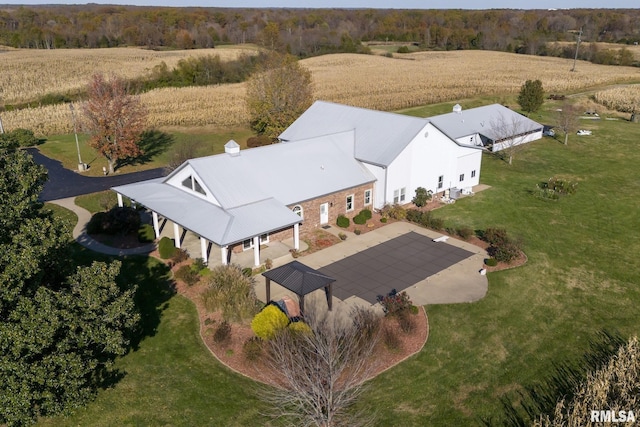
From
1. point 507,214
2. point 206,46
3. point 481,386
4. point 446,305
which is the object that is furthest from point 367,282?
point 206,46

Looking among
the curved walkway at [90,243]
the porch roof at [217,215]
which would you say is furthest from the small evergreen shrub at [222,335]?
the curved walkway at [90,243]

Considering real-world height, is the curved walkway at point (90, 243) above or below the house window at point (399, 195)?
below

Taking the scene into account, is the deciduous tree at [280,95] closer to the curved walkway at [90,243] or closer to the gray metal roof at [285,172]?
the gray metal roof at [285,172]

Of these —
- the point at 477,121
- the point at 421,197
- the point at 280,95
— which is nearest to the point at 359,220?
the point at 421,197

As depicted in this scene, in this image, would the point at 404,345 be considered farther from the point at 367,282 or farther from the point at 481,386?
the point at 367,282

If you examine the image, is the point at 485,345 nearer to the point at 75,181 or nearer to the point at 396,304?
the point at 396,304
